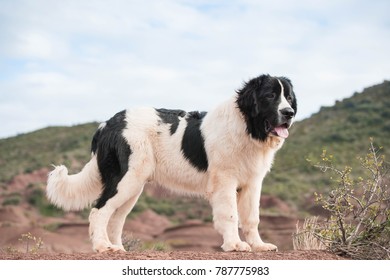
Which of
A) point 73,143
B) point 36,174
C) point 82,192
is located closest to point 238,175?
point 82,192

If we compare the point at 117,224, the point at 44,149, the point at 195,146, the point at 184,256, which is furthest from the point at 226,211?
the point at 44,149

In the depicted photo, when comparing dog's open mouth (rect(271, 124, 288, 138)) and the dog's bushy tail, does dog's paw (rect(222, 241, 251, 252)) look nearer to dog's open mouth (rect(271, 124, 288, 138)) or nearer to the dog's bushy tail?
dog's open mouth (rect(271, 124, 288, 138))

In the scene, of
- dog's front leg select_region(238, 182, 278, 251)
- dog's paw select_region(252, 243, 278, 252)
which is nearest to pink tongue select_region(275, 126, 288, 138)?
dog's front leg select_region(238, 182, 278, 251)

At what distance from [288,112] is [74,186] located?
3.13m

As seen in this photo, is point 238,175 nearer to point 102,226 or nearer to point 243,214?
point 243,214

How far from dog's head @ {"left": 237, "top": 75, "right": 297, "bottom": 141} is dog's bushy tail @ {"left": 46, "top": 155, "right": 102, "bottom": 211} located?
7.42ft

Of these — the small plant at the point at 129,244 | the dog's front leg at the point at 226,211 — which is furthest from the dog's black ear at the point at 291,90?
the small plant at the point at 129,244

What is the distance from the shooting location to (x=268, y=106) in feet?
24.2

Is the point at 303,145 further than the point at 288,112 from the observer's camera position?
Yes

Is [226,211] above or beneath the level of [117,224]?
above

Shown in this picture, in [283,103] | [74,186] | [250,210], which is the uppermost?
[283,103]

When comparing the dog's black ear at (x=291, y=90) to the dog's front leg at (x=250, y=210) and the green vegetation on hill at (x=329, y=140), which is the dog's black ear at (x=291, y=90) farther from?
the green vegetation on hill at (x=329, y=140)

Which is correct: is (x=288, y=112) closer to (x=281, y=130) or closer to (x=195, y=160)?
(x=281, y=130)
